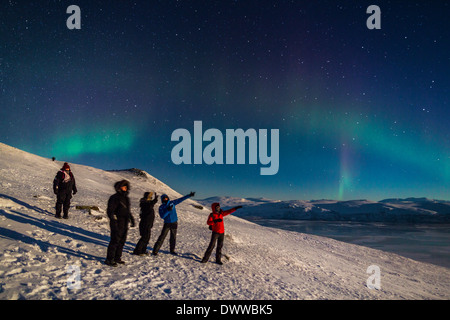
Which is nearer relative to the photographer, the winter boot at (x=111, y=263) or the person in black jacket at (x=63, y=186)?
the winter boot at (x=111, y=263)

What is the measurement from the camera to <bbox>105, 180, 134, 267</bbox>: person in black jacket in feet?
20.1

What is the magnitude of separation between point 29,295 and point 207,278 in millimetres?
4136

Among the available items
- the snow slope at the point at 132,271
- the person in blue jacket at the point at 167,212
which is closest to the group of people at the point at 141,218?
the person in blue jacket at the point at 167,212

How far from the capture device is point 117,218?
621cm

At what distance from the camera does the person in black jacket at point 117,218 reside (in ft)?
20.1

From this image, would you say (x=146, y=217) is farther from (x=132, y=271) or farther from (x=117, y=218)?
(x=132, y=271)

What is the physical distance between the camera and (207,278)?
22.4ft

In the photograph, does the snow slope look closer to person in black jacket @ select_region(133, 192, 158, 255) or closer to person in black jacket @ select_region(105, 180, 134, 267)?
person in black jacket @ select_region(105, 180, 134, 267)

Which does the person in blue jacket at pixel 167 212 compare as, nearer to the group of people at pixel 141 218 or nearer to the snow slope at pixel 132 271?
the group of people at pixel 141 218

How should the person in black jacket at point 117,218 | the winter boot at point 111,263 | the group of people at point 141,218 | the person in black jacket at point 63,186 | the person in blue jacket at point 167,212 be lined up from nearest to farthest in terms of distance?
1. the person in black jacket at point 117,218
2. the group of people at point 141,218
3. the winter boot at point 111,263
4. the person in blue jacket at point 167,212
5. the person in black jacket at point 63,186

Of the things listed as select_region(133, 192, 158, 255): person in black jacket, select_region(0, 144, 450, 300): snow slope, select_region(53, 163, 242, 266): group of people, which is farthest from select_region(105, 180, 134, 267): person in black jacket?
select_region(133, 192, 158, 255): person in black jacket

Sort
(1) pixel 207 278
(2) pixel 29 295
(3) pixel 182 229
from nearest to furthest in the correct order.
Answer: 1. (2) pixel 29 295
2. (1) pixel 207 278
3. (3) pixel 182 229
